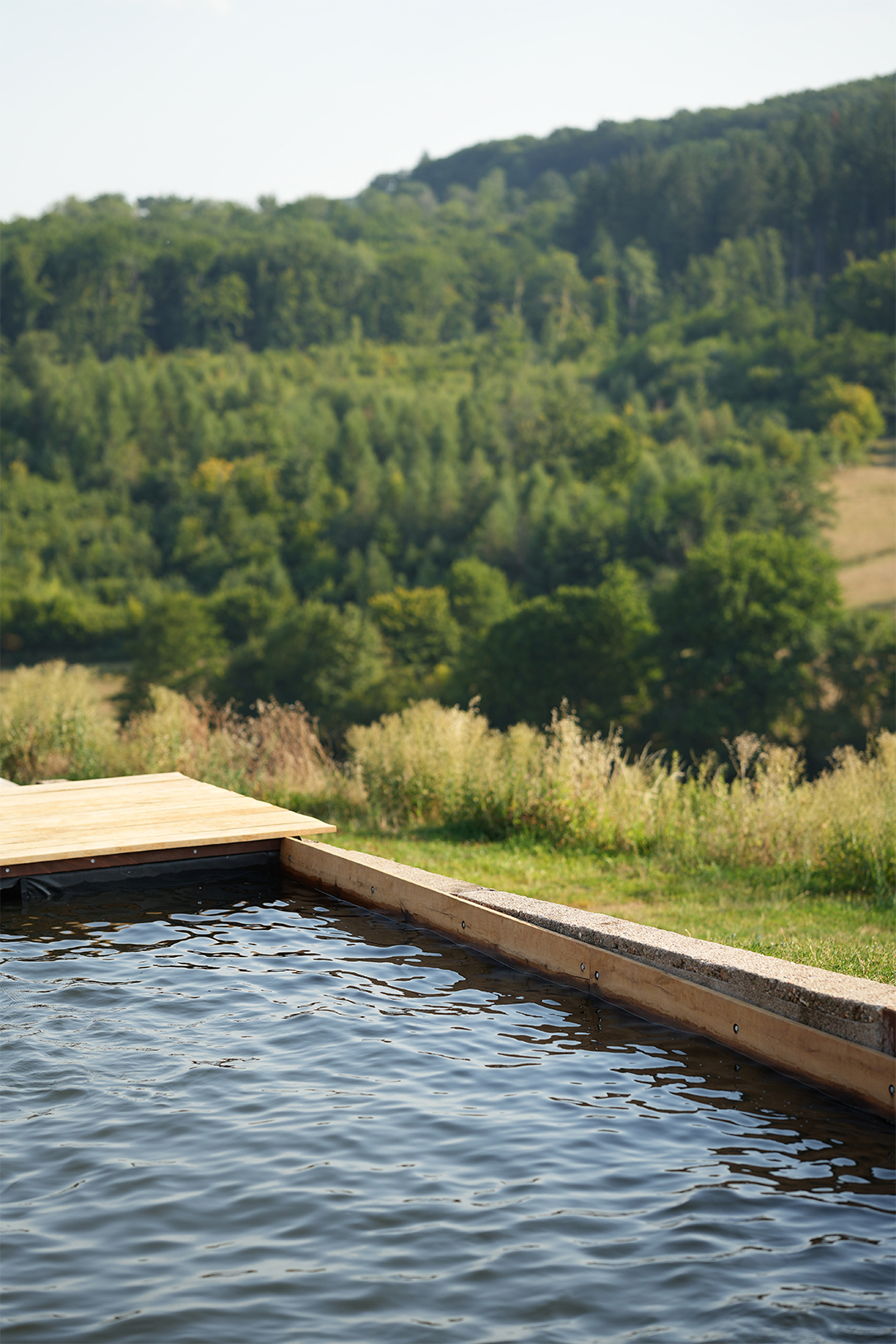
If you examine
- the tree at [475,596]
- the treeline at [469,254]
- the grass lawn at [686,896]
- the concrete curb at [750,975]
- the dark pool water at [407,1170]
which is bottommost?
the tree at [475,596]

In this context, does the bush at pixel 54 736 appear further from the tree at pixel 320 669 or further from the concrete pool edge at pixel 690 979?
the tree at pixel 320 669

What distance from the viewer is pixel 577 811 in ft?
26.7

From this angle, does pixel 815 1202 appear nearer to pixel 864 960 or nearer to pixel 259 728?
pixel 864 960

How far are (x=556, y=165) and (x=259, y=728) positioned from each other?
15674cm

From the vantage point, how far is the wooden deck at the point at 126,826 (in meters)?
6.70

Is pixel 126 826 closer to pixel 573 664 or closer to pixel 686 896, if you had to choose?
pixel 686 896

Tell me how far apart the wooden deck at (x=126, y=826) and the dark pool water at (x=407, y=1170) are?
127 centimetres

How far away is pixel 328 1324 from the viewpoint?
9.58 ft

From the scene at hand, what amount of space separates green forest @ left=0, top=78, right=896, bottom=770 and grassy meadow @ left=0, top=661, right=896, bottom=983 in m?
30.5

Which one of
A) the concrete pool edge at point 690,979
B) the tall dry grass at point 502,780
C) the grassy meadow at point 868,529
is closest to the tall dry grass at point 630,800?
the tall dry grass at point 502,780

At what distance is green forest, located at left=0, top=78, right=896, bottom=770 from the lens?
143 ft

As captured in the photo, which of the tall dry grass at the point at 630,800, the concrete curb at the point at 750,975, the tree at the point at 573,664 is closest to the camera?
the concrete curb at the point at 750,975

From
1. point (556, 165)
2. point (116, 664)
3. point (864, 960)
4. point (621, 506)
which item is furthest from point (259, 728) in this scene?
point (556, 165)

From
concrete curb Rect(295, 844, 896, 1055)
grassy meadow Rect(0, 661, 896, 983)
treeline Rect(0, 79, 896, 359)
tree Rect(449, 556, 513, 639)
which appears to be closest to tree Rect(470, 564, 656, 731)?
tree Rect(449, 556, 513, 639)
